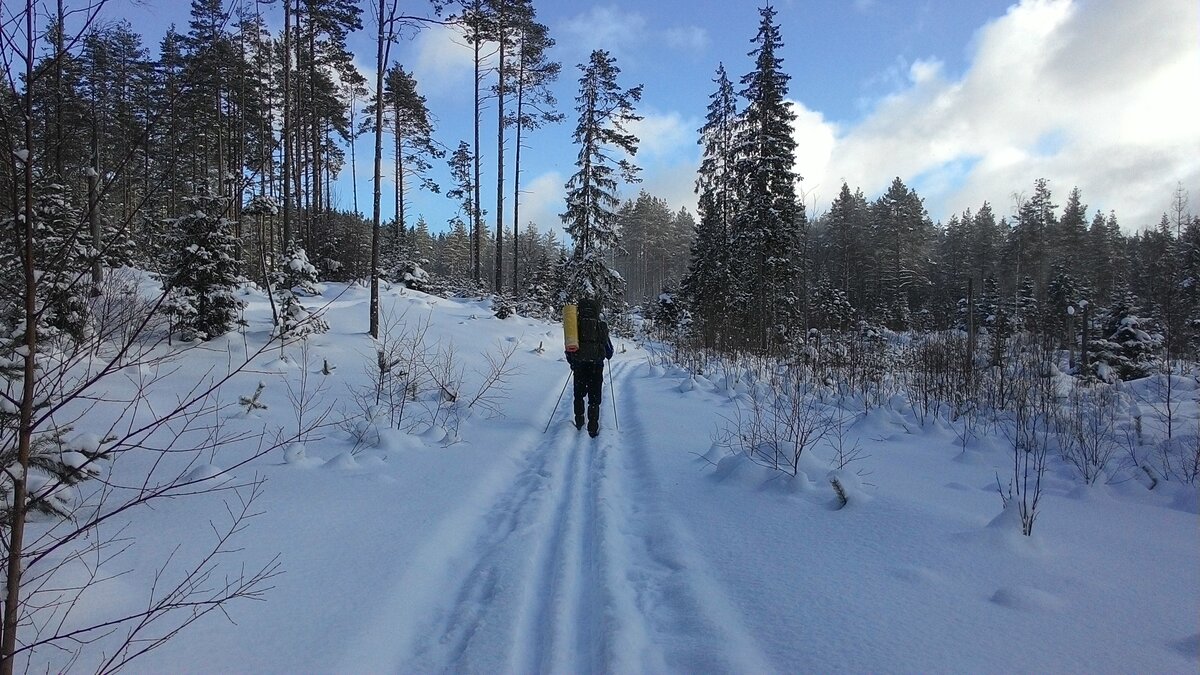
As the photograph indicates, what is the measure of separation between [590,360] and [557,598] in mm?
4396

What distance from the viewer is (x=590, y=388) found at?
700cm

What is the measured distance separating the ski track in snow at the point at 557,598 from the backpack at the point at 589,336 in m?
2.83

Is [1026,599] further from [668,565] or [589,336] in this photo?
[589,336]

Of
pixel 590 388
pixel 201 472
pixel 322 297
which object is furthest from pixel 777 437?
pixel 322 297

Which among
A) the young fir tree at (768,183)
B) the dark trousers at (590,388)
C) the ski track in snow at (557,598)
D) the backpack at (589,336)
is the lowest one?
the ski track in snow at (557,598)

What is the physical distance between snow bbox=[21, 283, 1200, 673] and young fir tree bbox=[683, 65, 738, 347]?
19148 millimetres

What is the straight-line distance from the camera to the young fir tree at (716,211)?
24234 millimetres

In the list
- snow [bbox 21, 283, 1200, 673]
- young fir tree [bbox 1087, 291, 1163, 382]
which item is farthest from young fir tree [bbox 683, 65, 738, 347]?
snow [bbox 21, 283, 1200, 673]

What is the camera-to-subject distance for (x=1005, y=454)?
5.46m

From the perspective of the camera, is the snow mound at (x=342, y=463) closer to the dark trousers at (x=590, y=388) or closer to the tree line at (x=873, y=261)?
the dark trousers at (x=590, y=388)

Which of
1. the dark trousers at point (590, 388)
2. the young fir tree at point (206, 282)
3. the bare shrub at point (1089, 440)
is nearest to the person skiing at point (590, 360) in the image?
the dark trousers at point (590, 388)

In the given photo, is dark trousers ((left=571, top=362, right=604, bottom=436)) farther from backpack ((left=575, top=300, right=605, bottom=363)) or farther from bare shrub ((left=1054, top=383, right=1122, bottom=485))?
bare shrub ((left=1054, top=383, right=1122, bottom=485))

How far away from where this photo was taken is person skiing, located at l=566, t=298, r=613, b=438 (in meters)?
6.96

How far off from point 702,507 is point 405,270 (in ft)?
65.5
